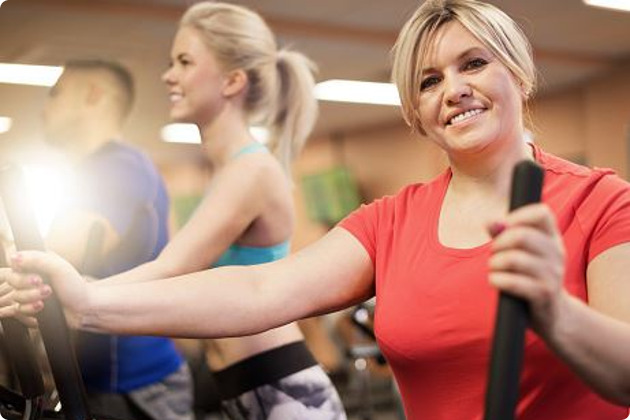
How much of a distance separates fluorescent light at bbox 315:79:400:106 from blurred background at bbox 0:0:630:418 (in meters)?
0.24

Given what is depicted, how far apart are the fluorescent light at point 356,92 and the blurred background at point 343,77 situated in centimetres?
24

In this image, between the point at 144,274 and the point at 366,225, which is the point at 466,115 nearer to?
the point at 366,225

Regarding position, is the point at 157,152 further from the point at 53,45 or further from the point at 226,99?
the point at 226,99

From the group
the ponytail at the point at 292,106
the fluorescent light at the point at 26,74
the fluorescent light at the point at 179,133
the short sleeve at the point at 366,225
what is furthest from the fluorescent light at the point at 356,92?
the short sleeve at the point at 366,225

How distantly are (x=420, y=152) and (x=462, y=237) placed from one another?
10.0 m

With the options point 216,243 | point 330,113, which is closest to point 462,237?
point 216,243

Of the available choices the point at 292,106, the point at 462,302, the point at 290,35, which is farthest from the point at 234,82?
the point at 290,35

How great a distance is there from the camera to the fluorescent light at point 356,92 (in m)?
9.13

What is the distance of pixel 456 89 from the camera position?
1.39m

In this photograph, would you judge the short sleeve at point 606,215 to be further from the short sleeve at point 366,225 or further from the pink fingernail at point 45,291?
the pink fingernail at point 45,291

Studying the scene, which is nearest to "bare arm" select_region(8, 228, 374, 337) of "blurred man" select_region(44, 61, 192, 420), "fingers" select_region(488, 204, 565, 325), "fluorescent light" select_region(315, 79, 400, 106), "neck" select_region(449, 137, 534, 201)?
"neck" select_region(449, 137, 534, 201)

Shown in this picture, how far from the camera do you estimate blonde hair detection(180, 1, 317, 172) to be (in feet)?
7.80

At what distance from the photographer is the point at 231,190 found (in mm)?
2105

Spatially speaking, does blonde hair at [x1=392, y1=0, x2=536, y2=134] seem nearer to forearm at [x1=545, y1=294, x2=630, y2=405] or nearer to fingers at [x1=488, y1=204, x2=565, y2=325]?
forearm at [x1=545, y1=294, x2=630, y2=405]
